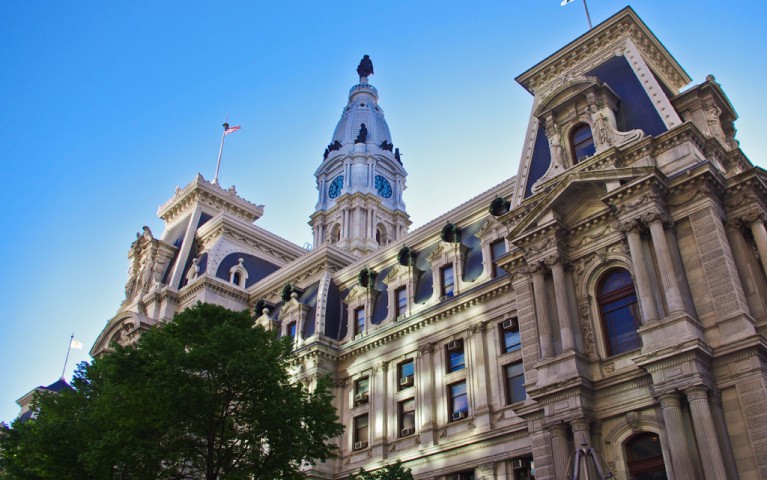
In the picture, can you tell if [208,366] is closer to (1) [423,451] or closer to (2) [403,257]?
(1) [423,451]

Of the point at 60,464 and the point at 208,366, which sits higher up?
the point at 208,366

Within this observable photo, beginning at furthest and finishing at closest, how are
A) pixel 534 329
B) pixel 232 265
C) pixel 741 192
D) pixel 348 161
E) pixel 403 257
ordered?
pixel 348 161, pixel 232 265, pixel 403 257, pixel 534 329, pixel 741 192

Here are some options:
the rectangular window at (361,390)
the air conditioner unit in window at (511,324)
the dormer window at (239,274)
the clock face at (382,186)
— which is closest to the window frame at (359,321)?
the rectangular window at (361,390)

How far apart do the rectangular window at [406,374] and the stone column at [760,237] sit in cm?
1748

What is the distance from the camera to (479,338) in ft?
116

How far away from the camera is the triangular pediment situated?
28984 mm

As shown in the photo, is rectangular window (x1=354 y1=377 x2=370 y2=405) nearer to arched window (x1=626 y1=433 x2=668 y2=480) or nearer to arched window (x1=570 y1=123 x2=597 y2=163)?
arched window (x1=570 y1=123 x2=597 y2=163)

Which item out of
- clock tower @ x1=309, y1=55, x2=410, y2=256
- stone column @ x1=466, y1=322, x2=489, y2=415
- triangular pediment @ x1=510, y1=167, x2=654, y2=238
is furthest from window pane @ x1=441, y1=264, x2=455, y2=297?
clock tower @ x1=309, y1=55, x2=410, y2=256

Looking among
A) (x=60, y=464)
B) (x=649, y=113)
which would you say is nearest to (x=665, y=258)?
(x=649, y=113)

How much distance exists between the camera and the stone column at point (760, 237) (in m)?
26.3

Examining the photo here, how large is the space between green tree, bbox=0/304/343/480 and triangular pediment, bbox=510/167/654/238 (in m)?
11.3

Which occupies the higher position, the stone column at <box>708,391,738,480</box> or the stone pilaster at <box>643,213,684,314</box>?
the stone pilaster at <box>643,213,684,314</box>

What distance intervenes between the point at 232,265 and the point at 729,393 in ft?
128

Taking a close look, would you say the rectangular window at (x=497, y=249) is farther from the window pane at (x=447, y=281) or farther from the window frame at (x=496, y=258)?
the window pane at (x=447, y=281)
